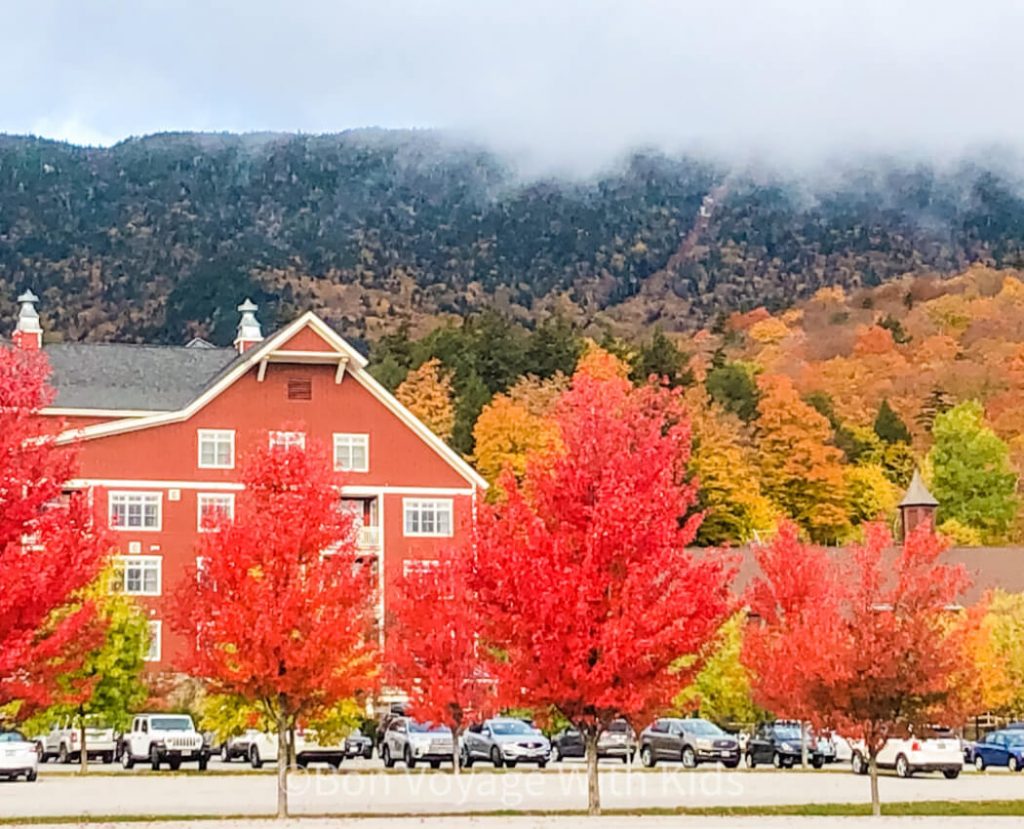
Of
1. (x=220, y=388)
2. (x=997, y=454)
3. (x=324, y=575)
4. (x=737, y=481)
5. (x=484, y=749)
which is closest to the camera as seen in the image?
(x=324, y=575)

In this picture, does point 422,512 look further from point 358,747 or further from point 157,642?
point 358,747

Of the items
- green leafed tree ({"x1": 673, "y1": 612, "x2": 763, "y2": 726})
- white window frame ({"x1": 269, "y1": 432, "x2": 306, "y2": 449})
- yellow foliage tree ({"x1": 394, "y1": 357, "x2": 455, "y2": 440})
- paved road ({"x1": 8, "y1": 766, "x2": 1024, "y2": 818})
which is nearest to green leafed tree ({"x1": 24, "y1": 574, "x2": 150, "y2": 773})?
paved road ({"x1": 8, "y1": 766, "x2": 1024, "y2": 818})

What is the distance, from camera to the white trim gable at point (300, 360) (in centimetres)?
7219

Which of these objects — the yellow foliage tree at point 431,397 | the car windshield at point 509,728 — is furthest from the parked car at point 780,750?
the yellow foliage tree at point 431,397

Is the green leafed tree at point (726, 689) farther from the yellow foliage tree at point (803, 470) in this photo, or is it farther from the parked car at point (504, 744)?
the yellow foliage tree at point (803, 470)

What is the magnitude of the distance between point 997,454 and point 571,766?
67.8 meters

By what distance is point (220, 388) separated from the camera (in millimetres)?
73375

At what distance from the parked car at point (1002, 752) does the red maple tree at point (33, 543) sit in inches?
1333

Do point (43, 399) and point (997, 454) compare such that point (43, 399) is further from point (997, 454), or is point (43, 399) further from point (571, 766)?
point (997, 454)

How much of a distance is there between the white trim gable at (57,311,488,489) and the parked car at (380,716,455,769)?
21144 millimetres

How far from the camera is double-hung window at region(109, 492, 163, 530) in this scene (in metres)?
71.3

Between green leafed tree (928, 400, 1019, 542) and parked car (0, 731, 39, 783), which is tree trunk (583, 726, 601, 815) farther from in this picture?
green leafed tree (928, 400, 1019, 542)

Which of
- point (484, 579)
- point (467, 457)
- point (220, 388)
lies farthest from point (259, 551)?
point (467, 457)

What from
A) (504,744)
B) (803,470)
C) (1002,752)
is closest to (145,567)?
(504,744)
